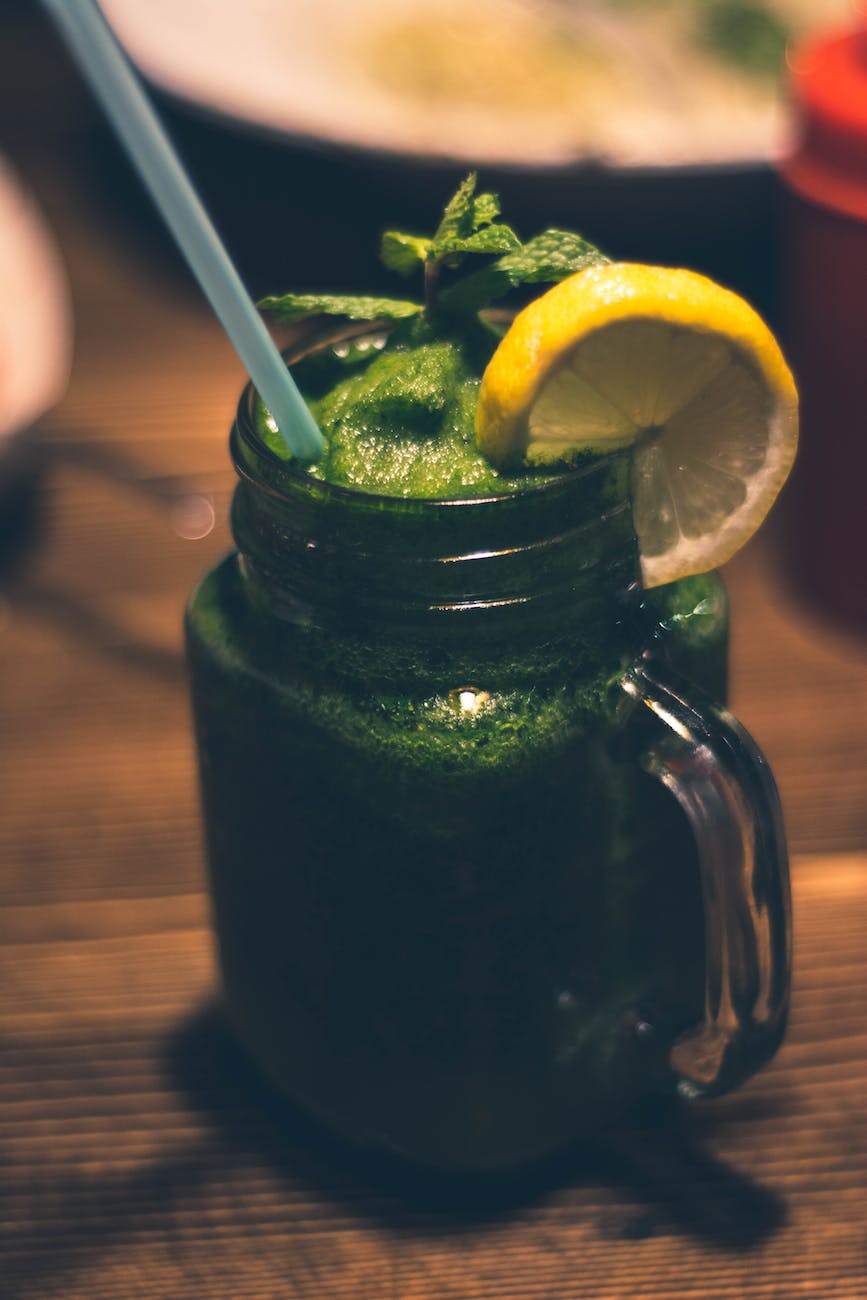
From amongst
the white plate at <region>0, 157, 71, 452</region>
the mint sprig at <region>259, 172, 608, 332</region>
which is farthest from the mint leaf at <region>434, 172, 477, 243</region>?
the white plate at <region>0, 157, 71, 452</region>

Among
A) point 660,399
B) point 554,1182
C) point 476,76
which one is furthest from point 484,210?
point 476,76

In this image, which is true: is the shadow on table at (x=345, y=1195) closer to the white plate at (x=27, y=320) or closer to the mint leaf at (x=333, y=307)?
the mint leaf at (x=333, y=307)

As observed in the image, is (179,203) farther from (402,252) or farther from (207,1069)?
(207,1069)

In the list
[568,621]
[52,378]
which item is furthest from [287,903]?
[52,378]

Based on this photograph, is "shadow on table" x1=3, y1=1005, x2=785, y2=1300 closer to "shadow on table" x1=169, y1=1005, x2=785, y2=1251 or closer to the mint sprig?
"shadow on table" x1=169, y1=1005, x2=785, y2=1251

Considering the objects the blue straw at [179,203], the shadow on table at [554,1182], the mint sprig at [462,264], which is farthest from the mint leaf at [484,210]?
the shadow on table at [554,1182]

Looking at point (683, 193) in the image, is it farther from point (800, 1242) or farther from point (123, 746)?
point (800, 1242)
